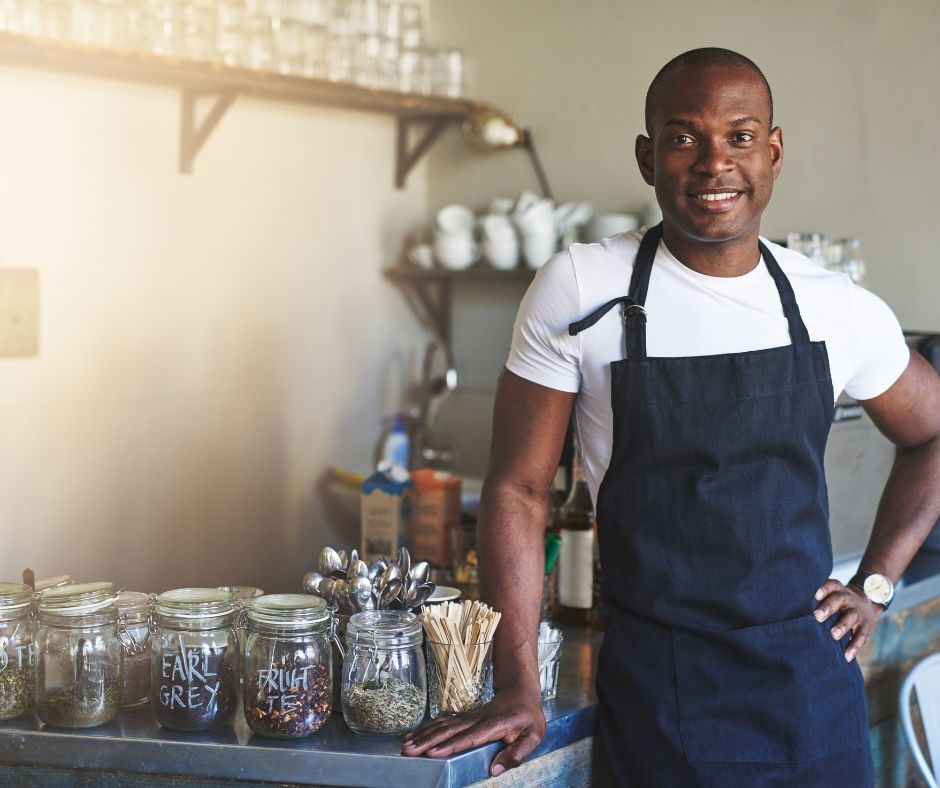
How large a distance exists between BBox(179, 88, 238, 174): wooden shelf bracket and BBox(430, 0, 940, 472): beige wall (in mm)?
955

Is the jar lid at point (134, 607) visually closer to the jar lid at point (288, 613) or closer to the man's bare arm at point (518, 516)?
the jar lid at point (288, 613)

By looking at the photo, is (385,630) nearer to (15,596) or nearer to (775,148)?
(15,596)

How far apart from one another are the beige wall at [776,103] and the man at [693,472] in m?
1.56

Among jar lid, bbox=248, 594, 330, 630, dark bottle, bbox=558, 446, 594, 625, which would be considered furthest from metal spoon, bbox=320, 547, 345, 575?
dark bottle, bbox=558, 446, 594, 625

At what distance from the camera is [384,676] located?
139cm

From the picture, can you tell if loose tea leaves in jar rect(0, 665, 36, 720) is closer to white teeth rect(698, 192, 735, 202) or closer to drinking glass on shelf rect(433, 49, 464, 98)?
white teeth rect(698, 192, 735, 202)

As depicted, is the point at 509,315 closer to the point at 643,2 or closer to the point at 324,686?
the point at 643,2

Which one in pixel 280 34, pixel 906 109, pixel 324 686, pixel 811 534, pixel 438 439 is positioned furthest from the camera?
pixel 438 439

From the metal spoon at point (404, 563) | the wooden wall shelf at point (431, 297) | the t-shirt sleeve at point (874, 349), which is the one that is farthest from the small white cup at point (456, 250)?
the metal spoon at point (404, 563)

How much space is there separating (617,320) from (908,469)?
1.98 feet

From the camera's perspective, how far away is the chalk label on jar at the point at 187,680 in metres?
1.37

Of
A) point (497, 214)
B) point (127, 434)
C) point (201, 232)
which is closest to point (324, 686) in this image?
point (127, 434)

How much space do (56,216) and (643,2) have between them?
1.75 meters

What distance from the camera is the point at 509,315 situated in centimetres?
379
